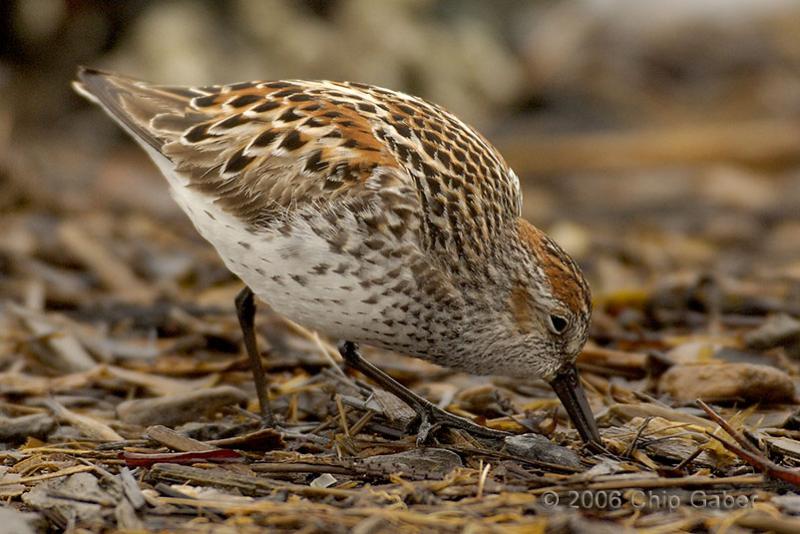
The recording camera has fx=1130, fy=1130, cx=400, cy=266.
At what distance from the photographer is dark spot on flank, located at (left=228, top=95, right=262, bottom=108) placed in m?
5.21

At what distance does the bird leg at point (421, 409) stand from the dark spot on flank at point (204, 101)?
1306 mm

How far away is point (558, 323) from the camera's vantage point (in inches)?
192

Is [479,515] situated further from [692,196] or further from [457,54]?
[457,54]

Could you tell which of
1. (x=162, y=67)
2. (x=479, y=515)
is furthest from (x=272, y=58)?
(x=479, y=515)

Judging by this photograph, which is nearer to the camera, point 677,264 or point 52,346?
point 52,346

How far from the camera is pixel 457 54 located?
11773 mm

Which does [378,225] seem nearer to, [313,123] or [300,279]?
[300,279]

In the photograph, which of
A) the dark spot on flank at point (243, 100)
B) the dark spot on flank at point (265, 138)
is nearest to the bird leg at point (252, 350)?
the dark spot on flank at point (265, 138)

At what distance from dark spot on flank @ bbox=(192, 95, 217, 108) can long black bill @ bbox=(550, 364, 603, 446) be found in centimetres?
206

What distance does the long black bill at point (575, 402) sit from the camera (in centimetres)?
466

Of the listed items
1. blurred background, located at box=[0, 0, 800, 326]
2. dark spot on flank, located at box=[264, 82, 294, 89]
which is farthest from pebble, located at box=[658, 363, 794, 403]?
dark spot on flank, located at box=[264, 82, 294, 89]

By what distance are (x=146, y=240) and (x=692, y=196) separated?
4.82m

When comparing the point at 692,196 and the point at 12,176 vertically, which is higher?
the point at 692,196

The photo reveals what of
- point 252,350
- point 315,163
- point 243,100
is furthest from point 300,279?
point 243,100
